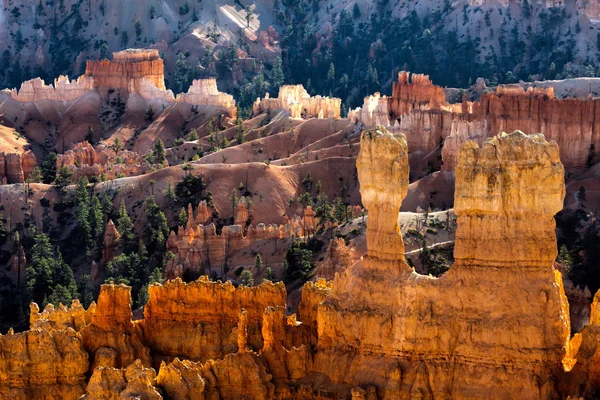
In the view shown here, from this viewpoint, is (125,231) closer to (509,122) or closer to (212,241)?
(212,241)

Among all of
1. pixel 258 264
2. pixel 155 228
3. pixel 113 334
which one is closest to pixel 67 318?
pixel 113 334

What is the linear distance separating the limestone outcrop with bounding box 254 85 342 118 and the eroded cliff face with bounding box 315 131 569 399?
127780 mm

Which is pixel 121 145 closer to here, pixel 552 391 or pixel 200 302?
pixel 200 302

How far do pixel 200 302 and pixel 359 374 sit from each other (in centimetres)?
1181

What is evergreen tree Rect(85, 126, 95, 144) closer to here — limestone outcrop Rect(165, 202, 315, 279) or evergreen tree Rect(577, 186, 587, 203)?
limestone outcrop Rect(165, 202, 315, 279)

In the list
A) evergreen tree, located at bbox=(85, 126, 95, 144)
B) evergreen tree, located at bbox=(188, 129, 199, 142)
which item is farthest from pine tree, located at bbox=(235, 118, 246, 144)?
evergreen tree, located at bbox=(85, 126, 95, 144)

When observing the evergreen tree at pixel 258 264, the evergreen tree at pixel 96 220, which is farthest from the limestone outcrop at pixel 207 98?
the evergreen tree at pixel 258 264

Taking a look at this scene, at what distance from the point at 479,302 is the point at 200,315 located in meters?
14.6

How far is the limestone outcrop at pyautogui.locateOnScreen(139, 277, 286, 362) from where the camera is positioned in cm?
6300

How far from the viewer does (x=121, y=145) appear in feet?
600

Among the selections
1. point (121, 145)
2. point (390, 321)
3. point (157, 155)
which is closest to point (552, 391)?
point (390, 321)

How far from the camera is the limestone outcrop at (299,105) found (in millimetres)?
183875

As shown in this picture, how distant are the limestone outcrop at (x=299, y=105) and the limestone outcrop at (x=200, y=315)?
11723cm

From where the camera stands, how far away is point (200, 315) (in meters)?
64.2
